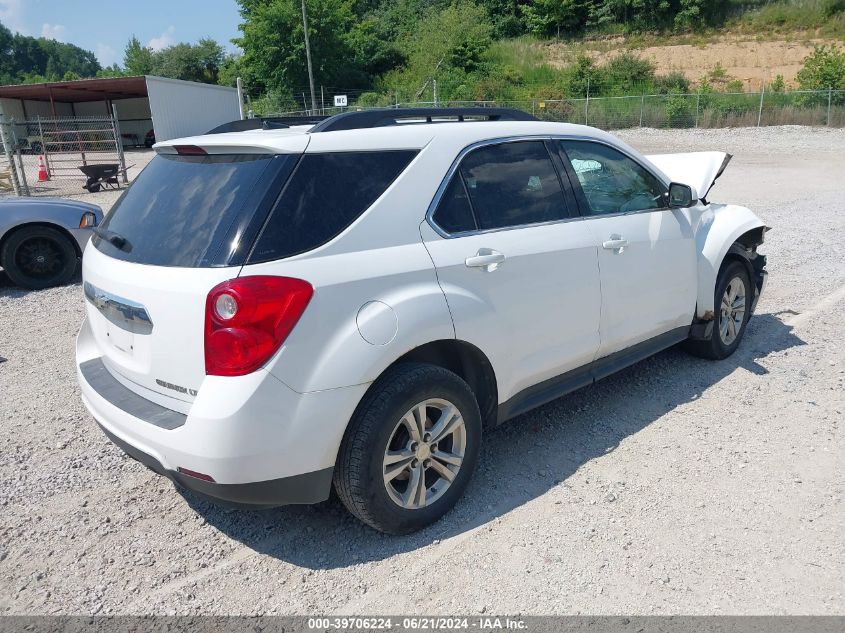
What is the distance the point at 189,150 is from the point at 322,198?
0.78 meters

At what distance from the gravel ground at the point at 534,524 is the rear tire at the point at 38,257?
10.7ft

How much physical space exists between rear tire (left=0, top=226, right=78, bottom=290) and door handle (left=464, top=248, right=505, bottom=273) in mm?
6433

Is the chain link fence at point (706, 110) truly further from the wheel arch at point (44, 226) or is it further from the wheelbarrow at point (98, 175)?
the wheel arch at point (44, 226)

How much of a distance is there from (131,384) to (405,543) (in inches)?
56.9

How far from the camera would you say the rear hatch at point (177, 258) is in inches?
102

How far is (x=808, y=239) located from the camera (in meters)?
9.52

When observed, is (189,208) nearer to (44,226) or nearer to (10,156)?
(44,226)

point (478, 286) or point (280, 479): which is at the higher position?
point (478, 286)

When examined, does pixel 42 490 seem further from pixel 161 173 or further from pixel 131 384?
pixel 161 173

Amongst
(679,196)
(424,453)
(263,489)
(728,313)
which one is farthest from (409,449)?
(728,313)

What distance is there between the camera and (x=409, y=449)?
2.96 metres

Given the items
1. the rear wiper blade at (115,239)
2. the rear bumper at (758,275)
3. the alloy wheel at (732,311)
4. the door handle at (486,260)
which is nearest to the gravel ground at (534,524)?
the alloy wheel at (732,311)

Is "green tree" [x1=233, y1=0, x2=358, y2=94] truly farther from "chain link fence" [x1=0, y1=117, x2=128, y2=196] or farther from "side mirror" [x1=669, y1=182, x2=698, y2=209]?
"side mirror" [x1=669, y1=182, x2=698, y2=209]

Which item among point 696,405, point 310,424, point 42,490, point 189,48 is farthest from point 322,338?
point 189,48
